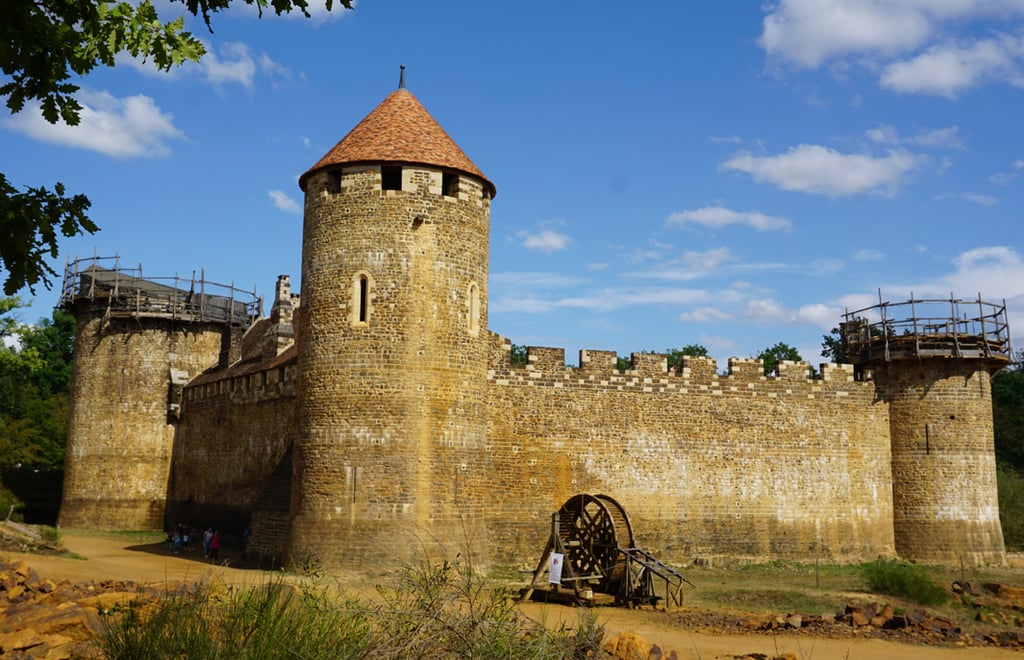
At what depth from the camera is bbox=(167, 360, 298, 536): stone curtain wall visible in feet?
84.2

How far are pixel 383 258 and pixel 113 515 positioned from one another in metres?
17.8

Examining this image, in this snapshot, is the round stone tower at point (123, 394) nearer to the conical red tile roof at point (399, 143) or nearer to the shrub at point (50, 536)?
the shrub at point (50, 536)

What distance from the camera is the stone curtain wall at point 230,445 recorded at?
25672 millimetres

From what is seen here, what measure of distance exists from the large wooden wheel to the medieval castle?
2.44 metres

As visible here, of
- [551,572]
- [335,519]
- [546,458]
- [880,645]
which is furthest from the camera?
[546,458]

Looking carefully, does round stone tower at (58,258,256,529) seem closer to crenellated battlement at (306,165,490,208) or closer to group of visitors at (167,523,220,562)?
group of visitors at (167,523,220,562)

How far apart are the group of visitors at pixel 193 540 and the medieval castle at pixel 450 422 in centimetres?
67

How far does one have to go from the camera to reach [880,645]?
14734 millimetres

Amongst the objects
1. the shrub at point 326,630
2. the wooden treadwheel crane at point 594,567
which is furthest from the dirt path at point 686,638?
the shrub at point 326,630

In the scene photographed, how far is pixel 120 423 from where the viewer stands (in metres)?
33.1

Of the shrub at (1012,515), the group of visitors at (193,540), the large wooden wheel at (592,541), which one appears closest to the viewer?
the large wooden wheel at (592,541)

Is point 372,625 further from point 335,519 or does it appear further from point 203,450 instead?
point 203,450

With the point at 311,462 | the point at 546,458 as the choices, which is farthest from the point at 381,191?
the point at 546,458

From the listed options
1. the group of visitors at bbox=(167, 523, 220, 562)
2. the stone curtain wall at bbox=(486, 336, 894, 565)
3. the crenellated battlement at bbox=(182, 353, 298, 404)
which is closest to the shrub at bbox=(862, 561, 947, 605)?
the stone curtain wall at bbox=(486, 336, 894, 565)
